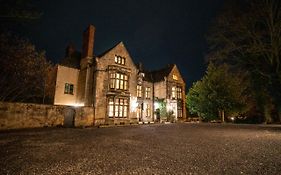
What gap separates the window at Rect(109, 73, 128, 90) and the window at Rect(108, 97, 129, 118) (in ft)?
5.82

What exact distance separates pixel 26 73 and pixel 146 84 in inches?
756

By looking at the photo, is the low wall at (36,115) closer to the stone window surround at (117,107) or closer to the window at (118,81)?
the stone window surround at (117,107)

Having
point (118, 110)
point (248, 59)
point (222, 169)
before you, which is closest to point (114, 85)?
point (118, 110)

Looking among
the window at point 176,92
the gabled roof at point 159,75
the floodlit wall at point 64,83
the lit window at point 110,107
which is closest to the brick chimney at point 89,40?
the floodlit wall at point 64,83

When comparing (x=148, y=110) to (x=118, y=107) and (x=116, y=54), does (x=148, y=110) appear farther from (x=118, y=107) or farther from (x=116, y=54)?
(x=116, y=54)

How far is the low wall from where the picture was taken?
14164mm

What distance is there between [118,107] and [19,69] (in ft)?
40.5

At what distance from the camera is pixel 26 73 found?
16422 mm

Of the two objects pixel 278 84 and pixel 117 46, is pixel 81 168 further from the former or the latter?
pixel 117 46

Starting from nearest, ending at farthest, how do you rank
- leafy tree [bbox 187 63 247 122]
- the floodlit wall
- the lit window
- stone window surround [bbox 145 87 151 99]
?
1. the floodlit wall
2. the lit window
3. leafy tree [bbox 187 63 247 122]
4. stone window surround [bbox 145 87 151 99]

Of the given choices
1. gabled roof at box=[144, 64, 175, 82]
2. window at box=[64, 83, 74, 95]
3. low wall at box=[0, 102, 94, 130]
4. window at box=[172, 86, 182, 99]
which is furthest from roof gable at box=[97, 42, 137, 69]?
window at box=[172, 86, 182, 99]

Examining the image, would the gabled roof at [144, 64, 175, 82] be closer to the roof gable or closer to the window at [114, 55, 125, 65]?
the roof gable

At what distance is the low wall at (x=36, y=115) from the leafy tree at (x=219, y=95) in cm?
1853

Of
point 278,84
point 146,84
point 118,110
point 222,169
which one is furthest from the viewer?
point 146,84
